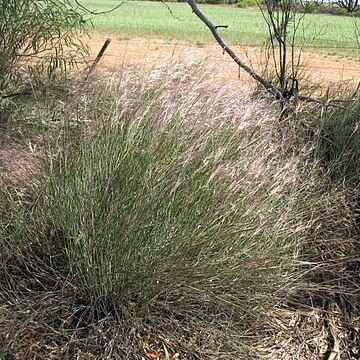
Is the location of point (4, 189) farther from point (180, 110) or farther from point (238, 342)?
point (238, 342)

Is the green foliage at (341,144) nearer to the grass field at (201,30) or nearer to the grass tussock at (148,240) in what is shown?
the grass tussock at (148,240)

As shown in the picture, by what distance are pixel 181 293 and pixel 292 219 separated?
0.72 metres

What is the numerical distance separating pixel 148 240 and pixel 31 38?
2.51 metres

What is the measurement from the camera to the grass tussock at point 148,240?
2516 millimetres

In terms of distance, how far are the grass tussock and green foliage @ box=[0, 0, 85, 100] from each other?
1.40 metres

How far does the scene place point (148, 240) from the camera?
251cm

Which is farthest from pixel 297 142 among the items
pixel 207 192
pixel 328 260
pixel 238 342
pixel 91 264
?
pixel 91 264

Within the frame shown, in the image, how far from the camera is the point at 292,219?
3.02 meters

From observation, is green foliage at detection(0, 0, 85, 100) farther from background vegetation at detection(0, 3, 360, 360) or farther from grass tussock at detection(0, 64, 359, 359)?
grass tussock at detection(0, 64, 359, 359)

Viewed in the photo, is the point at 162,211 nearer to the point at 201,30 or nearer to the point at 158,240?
the point at 158,240

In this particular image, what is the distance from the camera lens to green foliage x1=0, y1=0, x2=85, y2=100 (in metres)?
4.24

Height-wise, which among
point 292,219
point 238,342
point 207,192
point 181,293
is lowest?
point 238,342

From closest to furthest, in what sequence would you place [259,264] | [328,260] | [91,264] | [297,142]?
[91,264] < [259,264] < [328,260] < [297,142]

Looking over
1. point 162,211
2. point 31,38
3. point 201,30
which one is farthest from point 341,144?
point 201,30
